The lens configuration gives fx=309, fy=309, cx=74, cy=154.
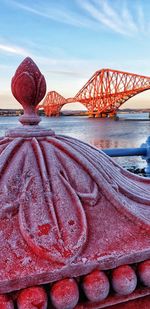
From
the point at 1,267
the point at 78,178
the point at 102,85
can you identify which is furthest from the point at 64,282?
the point at 102,85

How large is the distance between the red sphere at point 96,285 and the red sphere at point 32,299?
15cm

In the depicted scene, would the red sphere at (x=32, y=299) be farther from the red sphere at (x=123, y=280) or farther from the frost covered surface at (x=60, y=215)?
the red sphere at (x=123, y=280)

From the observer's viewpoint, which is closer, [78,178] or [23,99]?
[78,178]

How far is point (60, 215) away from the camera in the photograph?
46.0 inches

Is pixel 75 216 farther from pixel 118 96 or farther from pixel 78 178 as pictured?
pixel 118 96

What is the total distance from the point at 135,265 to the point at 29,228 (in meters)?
0.42

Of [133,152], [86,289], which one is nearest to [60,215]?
[86,289]

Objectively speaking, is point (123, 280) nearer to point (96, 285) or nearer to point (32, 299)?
point (96, 285)

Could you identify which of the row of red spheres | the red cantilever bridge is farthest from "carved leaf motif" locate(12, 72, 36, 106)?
the red cantilever bridge

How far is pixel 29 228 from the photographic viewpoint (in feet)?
3.62

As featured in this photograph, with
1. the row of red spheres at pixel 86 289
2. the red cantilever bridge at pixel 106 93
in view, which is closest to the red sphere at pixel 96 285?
the row of red spheres at pixel 86 289

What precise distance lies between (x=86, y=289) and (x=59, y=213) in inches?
11.1

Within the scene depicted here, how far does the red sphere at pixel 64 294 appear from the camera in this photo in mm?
1005

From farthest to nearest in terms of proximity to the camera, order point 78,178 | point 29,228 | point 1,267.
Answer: point 78,178
point 29,228
point 1,267
